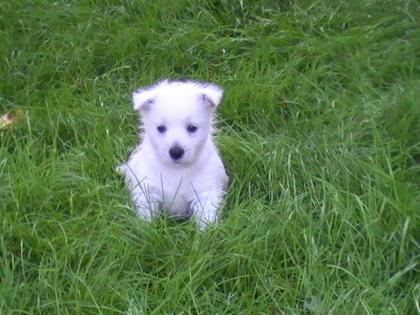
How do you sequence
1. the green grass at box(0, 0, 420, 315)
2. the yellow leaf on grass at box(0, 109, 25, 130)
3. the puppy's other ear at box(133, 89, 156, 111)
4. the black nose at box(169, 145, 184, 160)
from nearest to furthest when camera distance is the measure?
1. the green grass at box(0, 0, 420, 315)
2. the black nose at box(169, 145, 184, 160)
3. the puppy's other ear at box(133, 89, 156, 111)
4. the yellow leaf on grass at box(0, 109, 25, 130)

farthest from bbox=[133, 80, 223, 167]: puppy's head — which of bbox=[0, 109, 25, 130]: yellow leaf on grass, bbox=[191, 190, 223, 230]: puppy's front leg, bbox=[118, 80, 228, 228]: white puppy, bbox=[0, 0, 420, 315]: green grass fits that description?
bbox=[0, 109, 25, 130]: yellow leaf on grass

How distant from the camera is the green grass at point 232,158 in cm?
354

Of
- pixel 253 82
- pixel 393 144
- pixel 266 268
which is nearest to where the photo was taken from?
pixel 266 268

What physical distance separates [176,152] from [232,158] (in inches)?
24.8

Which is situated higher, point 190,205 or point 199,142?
point 199,142

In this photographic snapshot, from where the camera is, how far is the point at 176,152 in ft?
12.7

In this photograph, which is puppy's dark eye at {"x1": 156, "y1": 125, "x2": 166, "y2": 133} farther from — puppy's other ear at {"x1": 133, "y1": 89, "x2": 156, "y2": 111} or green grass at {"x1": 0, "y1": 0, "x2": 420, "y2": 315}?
green grass at {"x1": 0, "y1": 0, "x2": 420, "y2": 315}

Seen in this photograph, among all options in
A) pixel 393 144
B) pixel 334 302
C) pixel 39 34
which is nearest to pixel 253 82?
pixel 393 144

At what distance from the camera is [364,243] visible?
12.0 ft

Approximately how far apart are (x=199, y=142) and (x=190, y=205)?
1.04 ft

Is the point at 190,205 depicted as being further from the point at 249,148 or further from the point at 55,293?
the point at 55,293

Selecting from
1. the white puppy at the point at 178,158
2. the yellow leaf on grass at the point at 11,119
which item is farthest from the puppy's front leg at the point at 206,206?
the yellow leaf on grass at the point at 11,119

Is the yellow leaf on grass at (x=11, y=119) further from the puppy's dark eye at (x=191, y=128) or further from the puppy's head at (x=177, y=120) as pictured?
the puppy's dark eye at (x=191, y=128)

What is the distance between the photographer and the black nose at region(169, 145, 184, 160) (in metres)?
3.87
